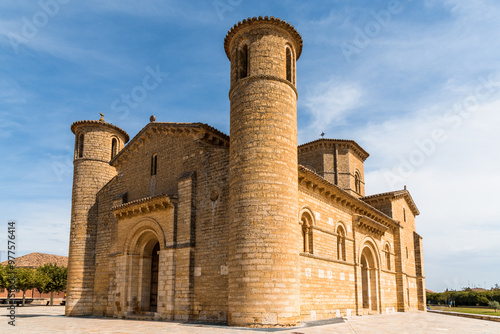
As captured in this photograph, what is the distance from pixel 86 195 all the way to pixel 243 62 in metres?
12.1

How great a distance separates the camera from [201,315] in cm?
1544

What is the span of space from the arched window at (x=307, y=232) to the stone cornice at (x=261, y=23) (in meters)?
6.99

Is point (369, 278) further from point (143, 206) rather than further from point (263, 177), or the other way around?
point (143, 206)

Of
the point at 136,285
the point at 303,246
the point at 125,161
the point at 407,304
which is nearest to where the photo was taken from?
the point at 303,246

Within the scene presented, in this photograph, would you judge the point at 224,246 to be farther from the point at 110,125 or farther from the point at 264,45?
the point at 110,125

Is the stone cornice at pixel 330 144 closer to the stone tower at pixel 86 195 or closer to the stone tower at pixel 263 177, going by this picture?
the stone tower at pixel 86 195

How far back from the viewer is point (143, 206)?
18156 millimetres

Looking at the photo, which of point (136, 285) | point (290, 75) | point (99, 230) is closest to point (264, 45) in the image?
point (290, 75)

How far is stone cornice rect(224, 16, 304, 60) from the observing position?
51.0 feet

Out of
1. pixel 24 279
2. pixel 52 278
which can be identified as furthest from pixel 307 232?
pixel 52 278

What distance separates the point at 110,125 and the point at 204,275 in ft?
39.3

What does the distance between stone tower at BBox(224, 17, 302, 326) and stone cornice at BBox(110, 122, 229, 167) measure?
246 cm

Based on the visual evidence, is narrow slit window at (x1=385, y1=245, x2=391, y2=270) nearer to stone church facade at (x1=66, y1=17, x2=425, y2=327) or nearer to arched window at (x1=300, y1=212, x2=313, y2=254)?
stone church facade at (x1=66, y1=17, x2=425, y2=327)

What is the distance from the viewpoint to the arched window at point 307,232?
16.8 metres
